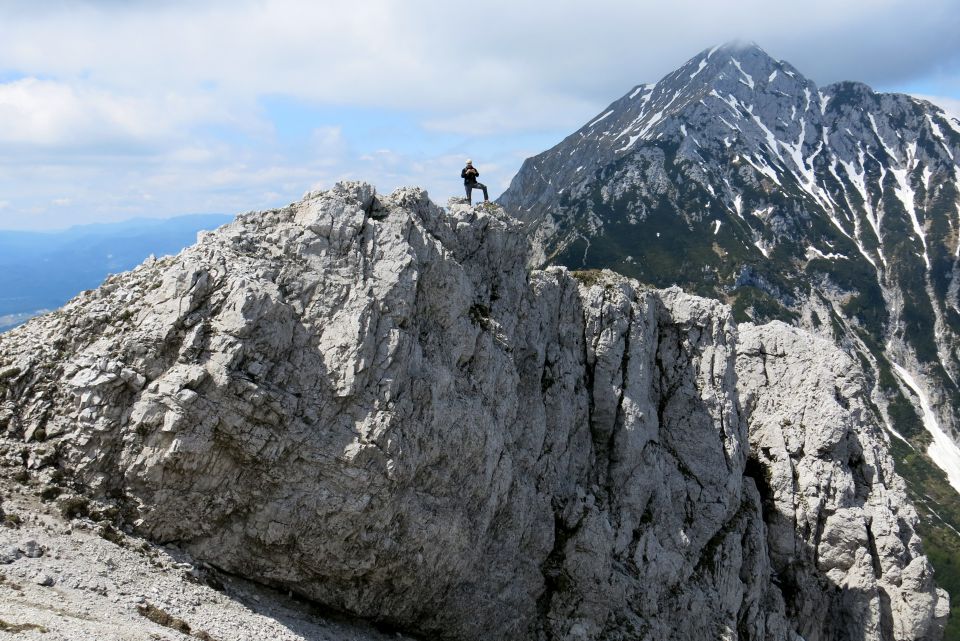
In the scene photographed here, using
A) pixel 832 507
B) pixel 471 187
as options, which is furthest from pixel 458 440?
pixel 832 507

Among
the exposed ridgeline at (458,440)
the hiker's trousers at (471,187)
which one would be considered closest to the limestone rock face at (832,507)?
the exposed ridgeline at (458,440)

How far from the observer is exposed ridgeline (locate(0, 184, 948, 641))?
27.8 metres

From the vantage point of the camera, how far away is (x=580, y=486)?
42.8 m

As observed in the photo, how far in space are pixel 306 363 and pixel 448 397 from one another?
7819 mm

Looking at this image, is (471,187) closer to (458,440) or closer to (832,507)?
(458,440)

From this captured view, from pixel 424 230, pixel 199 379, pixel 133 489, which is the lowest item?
pixel 133 489

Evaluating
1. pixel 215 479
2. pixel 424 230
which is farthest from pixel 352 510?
pixel 424 230

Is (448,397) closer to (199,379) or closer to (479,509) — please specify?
(479,509)

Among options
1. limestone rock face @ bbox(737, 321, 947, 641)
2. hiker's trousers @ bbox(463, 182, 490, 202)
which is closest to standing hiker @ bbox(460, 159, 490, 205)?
hiker's trousers @ bbox(463, 182, 490, 202)

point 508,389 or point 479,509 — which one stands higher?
point 508,389

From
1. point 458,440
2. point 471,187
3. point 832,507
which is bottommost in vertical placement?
point 832,507

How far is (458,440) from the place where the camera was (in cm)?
3353

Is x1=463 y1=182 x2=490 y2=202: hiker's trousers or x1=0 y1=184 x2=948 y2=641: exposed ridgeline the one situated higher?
x1=463 y1=182 x2=490 y2=202: hiker's trousers

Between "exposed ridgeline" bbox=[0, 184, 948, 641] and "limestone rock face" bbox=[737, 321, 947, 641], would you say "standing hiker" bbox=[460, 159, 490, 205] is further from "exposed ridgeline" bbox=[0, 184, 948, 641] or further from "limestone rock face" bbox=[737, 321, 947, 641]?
"limestone rock face" bbox=[737, 321, 947, 641]
